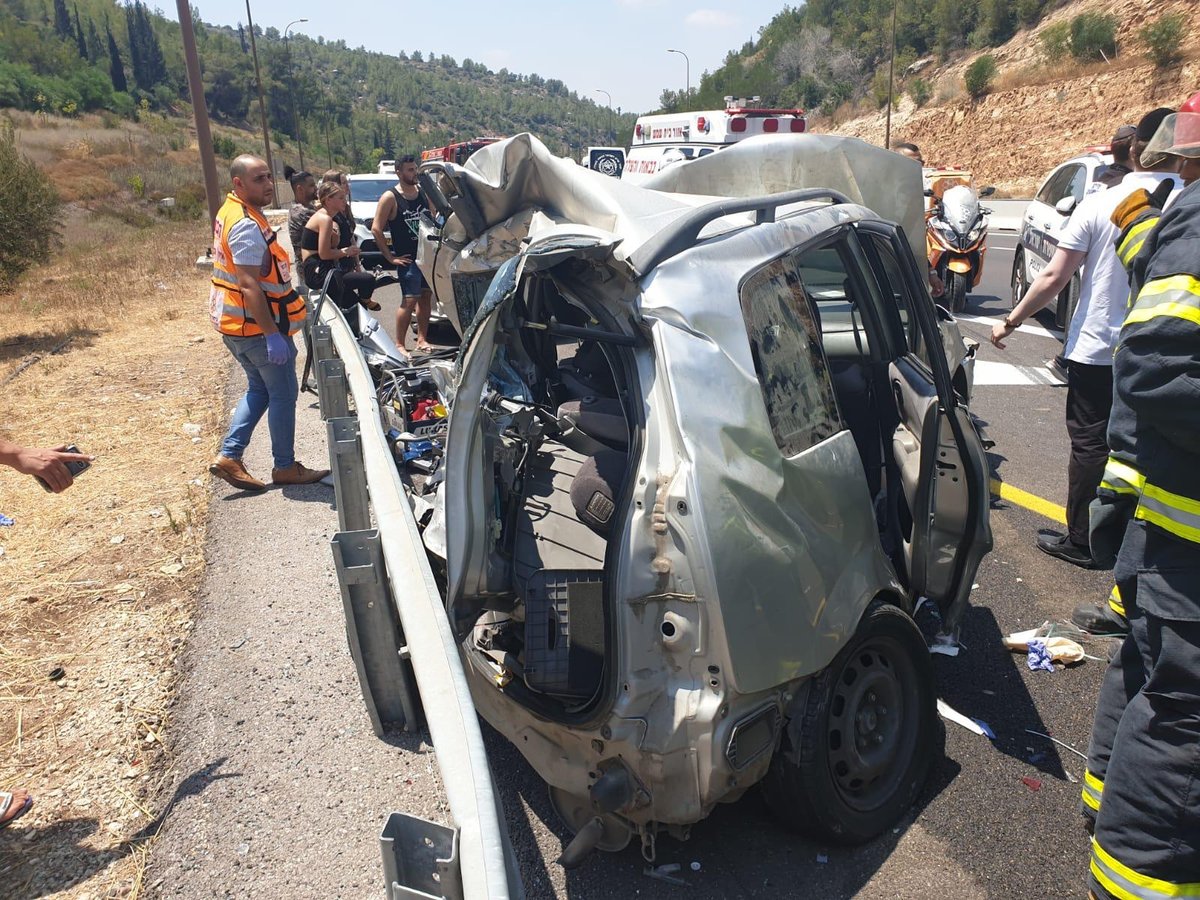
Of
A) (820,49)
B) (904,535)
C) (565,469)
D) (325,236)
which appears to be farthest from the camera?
(820,49)

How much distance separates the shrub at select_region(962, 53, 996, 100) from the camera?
40812 millimetres

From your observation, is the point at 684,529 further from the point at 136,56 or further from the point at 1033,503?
the point at 136,56

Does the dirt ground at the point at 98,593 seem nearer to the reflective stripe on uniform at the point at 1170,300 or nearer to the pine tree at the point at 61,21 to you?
the reflective stripe on uniform at the point at 1170,300

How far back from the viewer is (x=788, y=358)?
2.69 m

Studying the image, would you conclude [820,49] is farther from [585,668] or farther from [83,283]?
[585,668]

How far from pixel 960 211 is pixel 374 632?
9.76 m

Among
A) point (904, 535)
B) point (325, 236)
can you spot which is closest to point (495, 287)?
point (904, 535)

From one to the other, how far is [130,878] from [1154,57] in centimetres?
3940

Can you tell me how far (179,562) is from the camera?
4.73m

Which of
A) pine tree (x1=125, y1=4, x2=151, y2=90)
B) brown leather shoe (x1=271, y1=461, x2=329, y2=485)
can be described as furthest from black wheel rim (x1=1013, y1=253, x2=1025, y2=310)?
pine tree (x1=125, y1=4, x2=151, y2=90)

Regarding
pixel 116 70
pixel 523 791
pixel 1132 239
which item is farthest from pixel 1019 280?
pixel 116 70

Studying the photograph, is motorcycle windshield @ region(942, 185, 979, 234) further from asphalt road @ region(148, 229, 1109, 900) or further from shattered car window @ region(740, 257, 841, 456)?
shattered car window @ region(740, 257, 841, 456)

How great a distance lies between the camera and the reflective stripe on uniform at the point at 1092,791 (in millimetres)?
2504

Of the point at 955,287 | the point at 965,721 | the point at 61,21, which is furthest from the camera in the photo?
the point at 61,21
